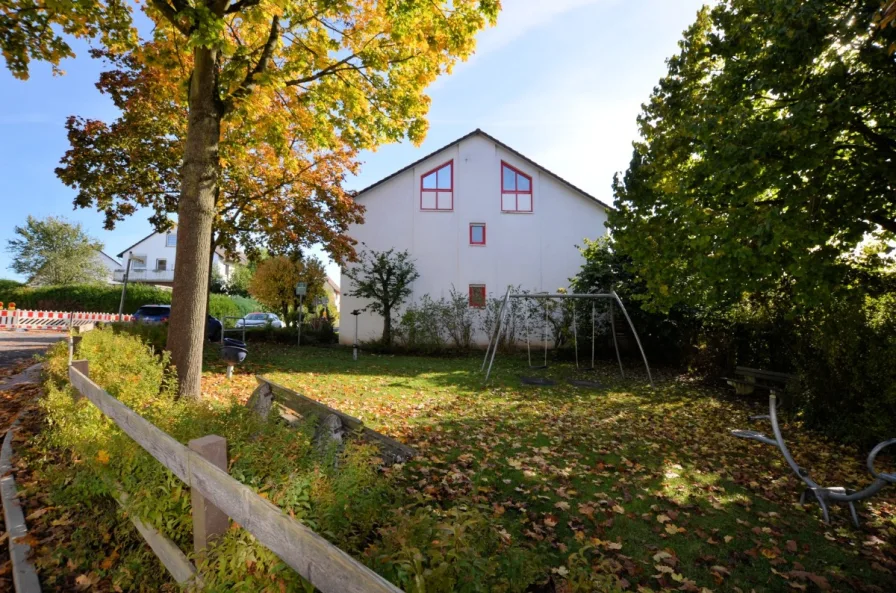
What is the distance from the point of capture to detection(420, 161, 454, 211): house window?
68.2 ft

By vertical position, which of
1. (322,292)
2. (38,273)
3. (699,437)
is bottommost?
(699,437)

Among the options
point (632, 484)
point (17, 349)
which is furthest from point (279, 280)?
point (632, 484)

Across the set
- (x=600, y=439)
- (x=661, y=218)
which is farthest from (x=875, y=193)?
(x=600, y=439)

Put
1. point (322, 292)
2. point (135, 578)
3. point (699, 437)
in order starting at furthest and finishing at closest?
point (322, 292)
point (699, 437)
point (135, 578)

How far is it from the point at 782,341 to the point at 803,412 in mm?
2660

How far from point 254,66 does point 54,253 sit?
49.1 metres

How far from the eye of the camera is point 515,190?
2112 cm

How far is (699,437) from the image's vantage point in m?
7.00

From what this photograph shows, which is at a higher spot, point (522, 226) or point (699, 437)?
point (522, 226)

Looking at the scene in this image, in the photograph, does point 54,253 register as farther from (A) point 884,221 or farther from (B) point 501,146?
(A) point 884,221

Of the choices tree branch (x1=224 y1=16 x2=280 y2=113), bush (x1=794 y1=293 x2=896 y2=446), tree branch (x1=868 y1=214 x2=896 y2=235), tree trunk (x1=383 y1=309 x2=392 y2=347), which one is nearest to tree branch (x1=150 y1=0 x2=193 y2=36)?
tree branch (x1=224 y1=16 x2=280 y2=113)

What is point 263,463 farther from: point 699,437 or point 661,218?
point 661,218

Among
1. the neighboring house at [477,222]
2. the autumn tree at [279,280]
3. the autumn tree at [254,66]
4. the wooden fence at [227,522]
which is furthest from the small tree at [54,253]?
the wooden fence at [227,522]

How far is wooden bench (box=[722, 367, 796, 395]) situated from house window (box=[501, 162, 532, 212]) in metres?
12.7
